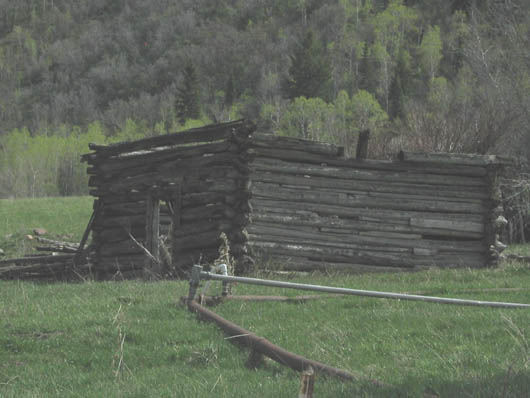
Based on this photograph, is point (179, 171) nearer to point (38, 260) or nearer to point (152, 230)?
point (152, 230)

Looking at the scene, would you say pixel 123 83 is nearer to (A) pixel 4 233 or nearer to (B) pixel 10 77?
(B) pixel 10 77

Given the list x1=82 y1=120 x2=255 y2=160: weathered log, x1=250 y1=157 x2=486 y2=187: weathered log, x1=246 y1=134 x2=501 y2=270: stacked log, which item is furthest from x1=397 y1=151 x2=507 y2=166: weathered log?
x1=82 y1=120 x2=255 y2=160: weathered log

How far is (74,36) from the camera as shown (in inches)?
7431

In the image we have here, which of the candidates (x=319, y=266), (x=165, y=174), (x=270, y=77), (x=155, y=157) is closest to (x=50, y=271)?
(x=155, y=157)

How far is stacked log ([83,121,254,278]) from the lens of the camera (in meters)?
13.8

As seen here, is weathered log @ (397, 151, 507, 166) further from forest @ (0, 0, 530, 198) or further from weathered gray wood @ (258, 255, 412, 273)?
forest @ (0, 0, 530, 198)

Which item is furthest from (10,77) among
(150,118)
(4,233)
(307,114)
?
(4,233)

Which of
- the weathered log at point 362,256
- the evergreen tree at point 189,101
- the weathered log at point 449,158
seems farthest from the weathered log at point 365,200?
the evergreen tree at point 189,101

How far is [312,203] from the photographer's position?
1439 cm

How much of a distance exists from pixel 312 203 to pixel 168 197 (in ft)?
10.9

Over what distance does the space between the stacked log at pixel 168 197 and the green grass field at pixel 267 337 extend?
13.7 ft

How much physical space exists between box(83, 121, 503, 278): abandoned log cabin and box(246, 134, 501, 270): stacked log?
0.02m

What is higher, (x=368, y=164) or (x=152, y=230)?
(x=368, y=164)

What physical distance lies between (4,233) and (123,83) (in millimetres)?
118743
